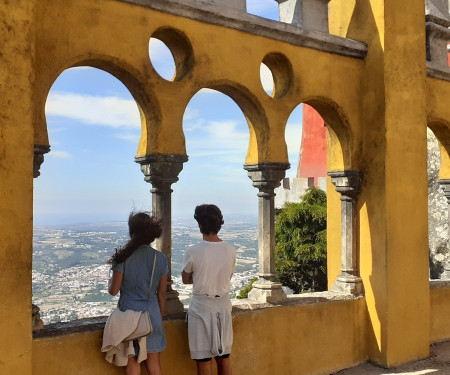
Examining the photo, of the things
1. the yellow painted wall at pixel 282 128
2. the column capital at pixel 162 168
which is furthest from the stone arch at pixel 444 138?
the column capital at pixel 162 168

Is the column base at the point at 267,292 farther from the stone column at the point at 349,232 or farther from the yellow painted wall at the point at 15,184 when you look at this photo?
the yellow painted wall at the point at 15,184

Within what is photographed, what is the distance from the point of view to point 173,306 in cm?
476

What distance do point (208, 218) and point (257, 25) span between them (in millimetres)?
2265

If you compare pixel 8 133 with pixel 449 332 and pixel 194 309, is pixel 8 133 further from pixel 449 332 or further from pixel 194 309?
pixel 449 332

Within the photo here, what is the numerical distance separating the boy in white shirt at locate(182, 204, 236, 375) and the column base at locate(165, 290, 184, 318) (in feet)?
1.50

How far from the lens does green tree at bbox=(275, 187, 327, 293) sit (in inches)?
588

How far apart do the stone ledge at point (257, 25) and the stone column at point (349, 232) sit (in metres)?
1.43

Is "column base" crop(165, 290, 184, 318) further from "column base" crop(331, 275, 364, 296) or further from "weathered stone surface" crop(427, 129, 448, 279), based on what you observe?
"weathered stone surface" crop(427, 129, 448, 279)

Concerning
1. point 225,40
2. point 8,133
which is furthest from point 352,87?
point 8,133

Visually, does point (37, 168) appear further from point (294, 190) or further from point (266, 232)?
point (294, 190)

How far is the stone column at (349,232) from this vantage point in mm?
6250

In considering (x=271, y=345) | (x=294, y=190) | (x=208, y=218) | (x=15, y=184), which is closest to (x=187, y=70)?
(x=208, y=218)

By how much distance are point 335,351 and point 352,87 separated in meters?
3.01

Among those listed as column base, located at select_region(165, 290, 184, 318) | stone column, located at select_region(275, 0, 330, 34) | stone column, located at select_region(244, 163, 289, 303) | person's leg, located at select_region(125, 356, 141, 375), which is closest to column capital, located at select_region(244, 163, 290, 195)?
stone column, located at select_region(244, 163, 289, 303)
